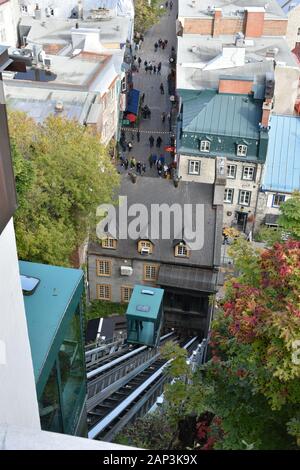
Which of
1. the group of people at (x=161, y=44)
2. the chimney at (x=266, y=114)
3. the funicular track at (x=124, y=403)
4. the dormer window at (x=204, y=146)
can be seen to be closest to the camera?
the funicular track at (x=124, y=403)

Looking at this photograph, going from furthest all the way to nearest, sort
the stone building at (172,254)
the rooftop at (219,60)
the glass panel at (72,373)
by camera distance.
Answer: the rooftop at (219,60) < the stone building at (172,254) < the glass panel at (72,373)

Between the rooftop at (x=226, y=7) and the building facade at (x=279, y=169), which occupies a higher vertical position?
the rooftop at (x=226, y=7)

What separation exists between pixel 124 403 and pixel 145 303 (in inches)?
461

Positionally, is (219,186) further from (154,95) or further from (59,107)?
(154,95)

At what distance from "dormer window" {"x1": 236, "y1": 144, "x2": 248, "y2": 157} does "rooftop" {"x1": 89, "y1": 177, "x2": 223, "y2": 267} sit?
6964 mm

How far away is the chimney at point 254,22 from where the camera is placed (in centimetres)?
5708

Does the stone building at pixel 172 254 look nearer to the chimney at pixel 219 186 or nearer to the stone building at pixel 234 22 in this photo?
the chimney at pixel 219 186

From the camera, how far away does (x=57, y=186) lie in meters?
25.9

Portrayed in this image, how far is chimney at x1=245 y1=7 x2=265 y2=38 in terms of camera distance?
2247 inches

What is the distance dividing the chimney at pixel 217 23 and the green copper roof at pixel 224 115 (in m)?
20.5

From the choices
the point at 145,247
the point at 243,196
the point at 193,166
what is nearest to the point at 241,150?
the point at 243,196

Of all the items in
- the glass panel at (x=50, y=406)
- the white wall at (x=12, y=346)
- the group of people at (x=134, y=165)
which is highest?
the white wall at (x=12, y=346)

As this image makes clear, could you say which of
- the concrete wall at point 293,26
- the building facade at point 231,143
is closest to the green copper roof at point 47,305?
the building facade at point 231,143

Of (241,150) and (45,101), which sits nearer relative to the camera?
(45,101)
